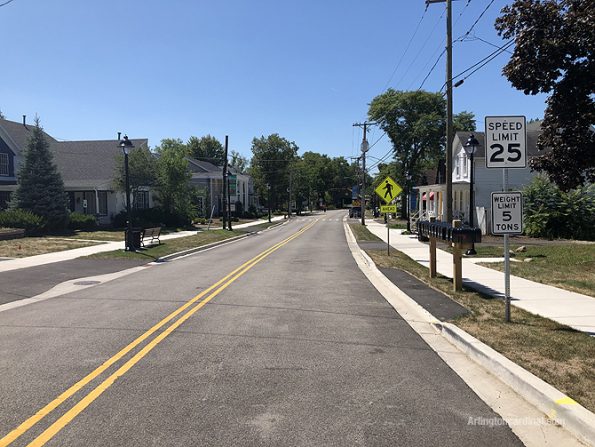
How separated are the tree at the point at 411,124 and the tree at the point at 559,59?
43.5m

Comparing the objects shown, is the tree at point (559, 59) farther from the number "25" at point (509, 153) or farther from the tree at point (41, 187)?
the tree at point (41, 187)

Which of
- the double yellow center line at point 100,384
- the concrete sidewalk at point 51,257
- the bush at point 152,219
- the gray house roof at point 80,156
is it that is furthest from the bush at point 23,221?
the double yellow center line at point 100,384

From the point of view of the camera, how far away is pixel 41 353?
6.35 m

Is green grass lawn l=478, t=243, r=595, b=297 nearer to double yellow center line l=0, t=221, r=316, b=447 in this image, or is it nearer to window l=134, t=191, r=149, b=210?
double yellow center line l=0, t=221, r=316, b=447

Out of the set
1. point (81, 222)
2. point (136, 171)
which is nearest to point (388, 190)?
point (81, 222)

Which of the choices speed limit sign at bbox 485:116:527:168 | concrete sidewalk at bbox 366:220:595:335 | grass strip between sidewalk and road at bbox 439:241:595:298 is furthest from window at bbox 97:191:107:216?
speed limit sign at bbox 485:116:527:168

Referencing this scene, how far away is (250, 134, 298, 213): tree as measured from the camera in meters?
93.6

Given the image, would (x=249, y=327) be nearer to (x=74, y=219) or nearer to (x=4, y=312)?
(x=4, y=312)

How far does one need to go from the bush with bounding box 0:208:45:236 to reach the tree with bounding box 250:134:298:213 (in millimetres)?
65321

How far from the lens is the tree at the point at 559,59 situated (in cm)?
1035

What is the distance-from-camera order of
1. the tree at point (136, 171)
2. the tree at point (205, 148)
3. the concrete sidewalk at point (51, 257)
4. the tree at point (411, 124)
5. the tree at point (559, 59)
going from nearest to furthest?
1. the tree at point (559, 59)
2. the concrete sidewalk at point (51, 257)
3. the tree at point (136, 171)
4. the tree at point (411, 124)
5. the tree at point (205, 148)

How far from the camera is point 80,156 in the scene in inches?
1734

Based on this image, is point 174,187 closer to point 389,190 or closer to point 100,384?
point 389,190

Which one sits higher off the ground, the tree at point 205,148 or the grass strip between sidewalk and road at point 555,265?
the tree at point 205,148
